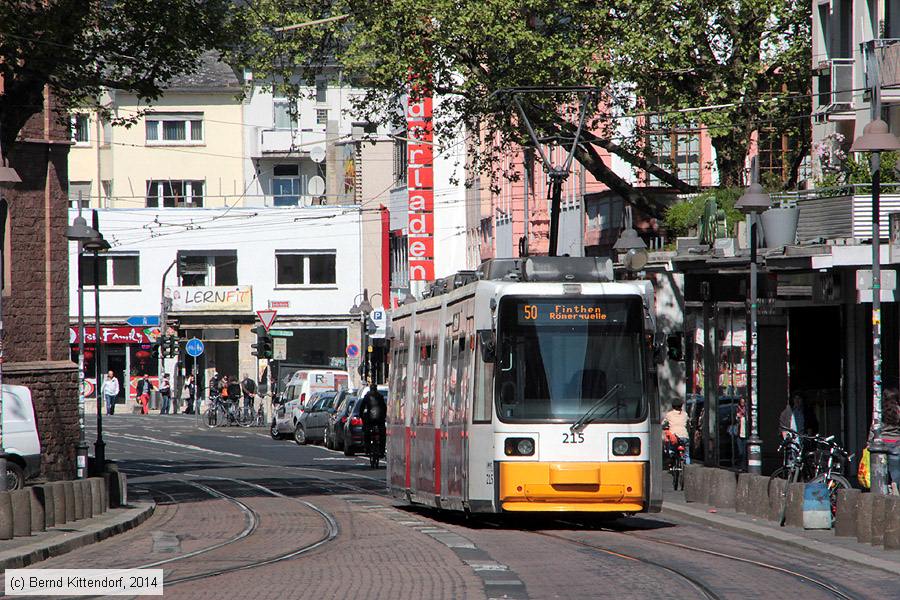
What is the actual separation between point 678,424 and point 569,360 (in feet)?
36.1

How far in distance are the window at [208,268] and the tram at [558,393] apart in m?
60.3

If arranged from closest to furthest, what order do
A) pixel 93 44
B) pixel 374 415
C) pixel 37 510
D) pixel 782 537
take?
1. pixel 782 537
2. pixel 37 510
3. pixel 93 44
4. pixel 374 415

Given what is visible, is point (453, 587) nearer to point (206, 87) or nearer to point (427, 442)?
point (427, 442)

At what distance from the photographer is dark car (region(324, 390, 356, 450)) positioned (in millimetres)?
46834

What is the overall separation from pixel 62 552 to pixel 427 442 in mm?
5491

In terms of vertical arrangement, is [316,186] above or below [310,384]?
above

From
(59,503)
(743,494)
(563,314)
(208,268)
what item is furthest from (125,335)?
(563,314)

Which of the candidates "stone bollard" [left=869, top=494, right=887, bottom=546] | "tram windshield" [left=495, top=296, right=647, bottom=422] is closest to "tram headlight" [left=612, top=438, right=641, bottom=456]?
"tram windshield" [left=495, top=296, right=647, bottom=422]

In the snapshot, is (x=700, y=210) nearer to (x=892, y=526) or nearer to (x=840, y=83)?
(x=840, y=83)

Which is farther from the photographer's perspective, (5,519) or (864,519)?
(5,519)

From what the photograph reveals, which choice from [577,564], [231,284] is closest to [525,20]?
[577,564]

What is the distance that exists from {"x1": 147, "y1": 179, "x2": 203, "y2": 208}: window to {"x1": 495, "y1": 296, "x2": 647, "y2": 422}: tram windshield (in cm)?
6458

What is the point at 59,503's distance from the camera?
883 inches

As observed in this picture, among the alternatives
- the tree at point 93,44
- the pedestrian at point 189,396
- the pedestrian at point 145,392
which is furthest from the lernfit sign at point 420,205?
the tree at point 93,44
